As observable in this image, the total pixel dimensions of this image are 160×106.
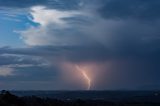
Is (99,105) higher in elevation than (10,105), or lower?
higher

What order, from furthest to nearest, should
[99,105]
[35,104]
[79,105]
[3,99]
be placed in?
[99,105]
[79,105]
[35,104]
[3,99]

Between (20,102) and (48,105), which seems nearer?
(20,102)

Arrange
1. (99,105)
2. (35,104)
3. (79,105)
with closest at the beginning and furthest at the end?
(35,104) < (79,105) < (99,105)

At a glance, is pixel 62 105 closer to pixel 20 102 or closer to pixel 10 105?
pixel 20 102

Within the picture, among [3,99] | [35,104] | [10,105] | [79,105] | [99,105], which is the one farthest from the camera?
[99,105]

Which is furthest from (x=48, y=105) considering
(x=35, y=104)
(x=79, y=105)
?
(x=79, y=105)

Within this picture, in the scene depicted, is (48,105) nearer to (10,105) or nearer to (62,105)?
(62,105)

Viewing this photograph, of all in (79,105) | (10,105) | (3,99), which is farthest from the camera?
(79,105)

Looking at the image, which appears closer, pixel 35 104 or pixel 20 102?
pixel 20 102

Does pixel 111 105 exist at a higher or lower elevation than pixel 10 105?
higher
